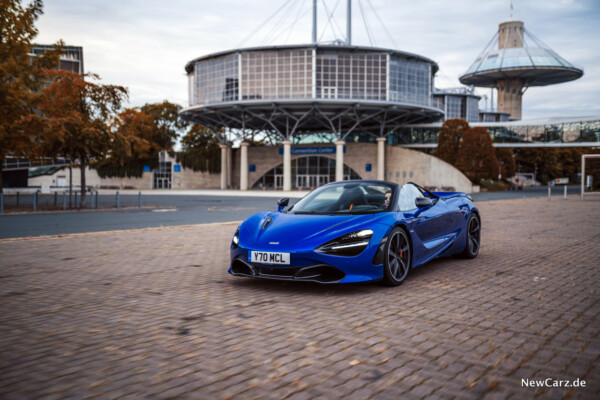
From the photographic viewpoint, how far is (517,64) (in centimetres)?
8669

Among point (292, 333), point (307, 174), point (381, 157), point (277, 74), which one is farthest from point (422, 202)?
point (307, 174)

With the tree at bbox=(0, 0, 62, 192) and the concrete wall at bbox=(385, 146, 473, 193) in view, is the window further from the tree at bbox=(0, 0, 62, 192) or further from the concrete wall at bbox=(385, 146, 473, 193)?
the concrete wall at bbox=(385, 146, 473, 193)

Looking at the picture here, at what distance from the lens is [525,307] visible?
5020 millimetres

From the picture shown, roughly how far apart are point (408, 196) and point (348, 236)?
5.45 feet

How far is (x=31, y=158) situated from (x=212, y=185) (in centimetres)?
5274

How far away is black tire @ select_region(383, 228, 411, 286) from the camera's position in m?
5.74

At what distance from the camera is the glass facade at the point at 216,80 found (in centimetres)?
6006

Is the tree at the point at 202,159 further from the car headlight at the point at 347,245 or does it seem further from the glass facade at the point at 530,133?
the car headlight at the point at 347,245

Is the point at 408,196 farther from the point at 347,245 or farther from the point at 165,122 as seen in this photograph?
the point at 165,122

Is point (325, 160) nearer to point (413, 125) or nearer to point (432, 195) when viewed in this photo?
point (413, 125)

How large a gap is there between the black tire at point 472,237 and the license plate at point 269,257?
3.87 m

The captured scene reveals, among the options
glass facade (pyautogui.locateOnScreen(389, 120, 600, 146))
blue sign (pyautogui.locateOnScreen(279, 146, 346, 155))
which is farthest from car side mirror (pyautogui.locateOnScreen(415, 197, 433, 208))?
glass facade (pyautogui.locateOnScreen(389, 120, 600, 146))

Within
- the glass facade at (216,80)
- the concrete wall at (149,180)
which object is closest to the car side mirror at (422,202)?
the glass facade at (216,80)

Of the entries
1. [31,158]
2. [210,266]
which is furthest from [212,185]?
[210,266]
